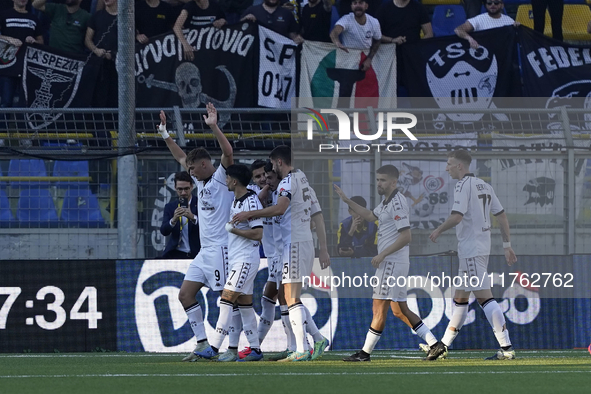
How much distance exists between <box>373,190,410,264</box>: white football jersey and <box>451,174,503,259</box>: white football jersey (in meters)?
0.77

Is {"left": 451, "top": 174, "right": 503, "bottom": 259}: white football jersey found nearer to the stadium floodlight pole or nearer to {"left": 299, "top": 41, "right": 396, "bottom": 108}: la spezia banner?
the stadium floodlight pole

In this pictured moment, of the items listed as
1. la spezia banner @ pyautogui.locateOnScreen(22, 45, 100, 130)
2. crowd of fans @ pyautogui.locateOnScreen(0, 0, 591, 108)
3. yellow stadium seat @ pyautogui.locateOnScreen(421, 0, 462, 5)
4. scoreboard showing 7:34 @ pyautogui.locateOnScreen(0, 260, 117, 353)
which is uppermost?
yellow stadium seat @ pyautogui.locateOnScreen(421, 0, 462, 5)

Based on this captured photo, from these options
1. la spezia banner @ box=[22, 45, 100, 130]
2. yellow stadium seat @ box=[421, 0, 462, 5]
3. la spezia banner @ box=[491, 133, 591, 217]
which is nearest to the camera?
la spezia banner @ box=[491, 133, 591, 217]

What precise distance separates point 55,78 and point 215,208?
517 centimetres

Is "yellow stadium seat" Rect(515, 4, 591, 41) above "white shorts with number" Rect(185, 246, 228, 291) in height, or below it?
above

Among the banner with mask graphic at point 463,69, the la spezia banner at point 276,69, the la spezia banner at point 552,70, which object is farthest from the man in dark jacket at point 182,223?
the la spezia banner at point 552,70

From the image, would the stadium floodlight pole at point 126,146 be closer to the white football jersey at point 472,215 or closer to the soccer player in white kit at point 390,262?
the soccer player in white kit at point 390,262

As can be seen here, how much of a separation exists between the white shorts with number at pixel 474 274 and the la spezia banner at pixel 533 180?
77.4 inches

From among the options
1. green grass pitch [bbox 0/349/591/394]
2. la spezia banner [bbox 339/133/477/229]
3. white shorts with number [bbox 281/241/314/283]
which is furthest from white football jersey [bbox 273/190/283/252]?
la spezia banner [bbox 339/133/477/229]

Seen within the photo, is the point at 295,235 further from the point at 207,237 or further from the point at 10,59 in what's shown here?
the point at 10,59

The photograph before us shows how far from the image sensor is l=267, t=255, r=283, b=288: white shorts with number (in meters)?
9.45

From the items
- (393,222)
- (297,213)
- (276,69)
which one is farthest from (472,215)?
(276,69)

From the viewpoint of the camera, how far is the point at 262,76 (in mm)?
13602

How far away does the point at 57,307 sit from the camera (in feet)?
35.3
